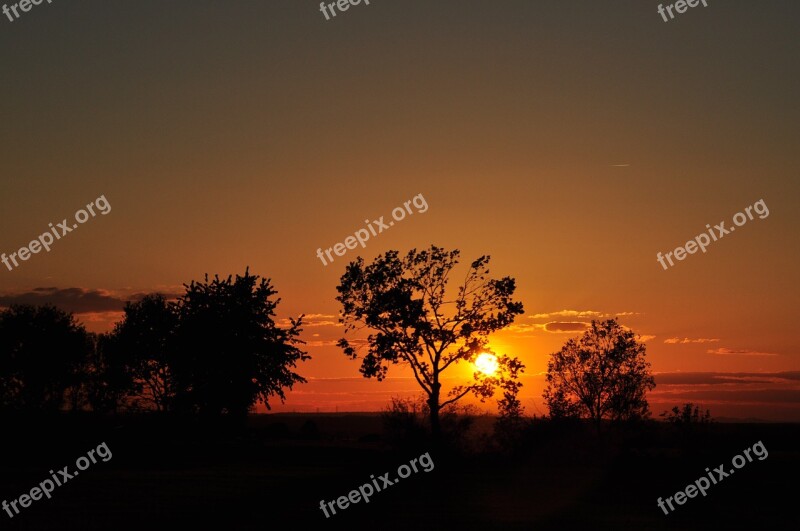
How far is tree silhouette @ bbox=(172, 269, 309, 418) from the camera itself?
83750 millimetres

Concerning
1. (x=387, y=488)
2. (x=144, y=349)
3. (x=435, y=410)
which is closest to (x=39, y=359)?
(x=144, y=349)

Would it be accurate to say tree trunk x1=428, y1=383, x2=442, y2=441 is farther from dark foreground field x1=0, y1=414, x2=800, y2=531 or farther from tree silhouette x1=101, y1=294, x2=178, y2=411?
tree silhouette x1=101, y1=294, x2=178, y2=411

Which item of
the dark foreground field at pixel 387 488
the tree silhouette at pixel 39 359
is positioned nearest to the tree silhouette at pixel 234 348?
the dark foreground field at pixel 387 488

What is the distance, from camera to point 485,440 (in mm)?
73625

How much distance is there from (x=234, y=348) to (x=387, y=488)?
36.3 metres

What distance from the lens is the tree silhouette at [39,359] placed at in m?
107

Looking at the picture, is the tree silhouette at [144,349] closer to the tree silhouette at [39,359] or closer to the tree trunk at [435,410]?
the tree silhouette at [39,359]

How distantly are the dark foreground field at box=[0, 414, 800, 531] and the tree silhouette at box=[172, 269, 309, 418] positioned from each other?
412cm

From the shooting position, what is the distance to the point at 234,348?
83375mm

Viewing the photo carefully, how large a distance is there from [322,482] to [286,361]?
1330 inches

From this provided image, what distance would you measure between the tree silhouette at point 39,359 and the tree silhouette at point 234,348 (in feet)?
100

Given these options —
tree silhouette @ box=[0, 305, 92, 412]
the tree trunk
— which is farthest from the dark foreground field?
tree silhouette @ box=[0, 305, 92, 412]

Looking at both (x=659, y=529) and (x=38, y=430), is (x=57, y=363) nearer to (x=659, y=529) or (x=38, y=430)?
(x=38, y=430)

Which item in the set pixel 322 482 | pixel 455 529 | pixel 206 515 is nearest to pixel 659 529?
pixel 455 529
